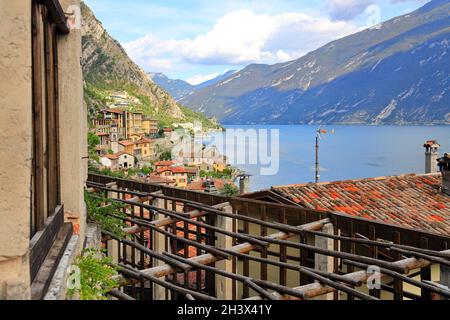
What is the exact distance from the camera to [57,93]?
5547 millimetres

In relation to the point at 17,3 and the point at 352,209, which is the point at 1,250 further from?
the point at 352,209

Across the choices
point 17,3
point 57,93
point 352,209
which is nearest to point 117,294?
point 57,93

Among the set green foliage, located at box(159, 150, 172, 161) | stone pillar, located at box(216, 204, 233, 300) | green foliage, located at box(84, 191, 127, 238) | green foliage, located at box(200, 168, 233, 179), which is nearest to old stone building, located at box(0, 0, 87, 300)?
green foliage, located at box(84, 191, 127, 238)

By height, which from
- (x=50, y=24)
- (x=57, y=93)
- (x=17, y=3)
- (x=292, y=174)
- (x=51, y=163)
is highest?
(x=50, y=24)

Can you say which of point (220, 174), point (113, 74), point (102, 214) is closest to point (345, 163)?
point (220, 174)

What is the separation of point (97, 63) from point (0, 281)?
160071 millimetres

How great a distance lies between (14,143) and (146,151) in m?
108

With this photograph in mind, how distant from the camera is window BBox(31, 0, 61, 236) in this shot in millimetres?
4195

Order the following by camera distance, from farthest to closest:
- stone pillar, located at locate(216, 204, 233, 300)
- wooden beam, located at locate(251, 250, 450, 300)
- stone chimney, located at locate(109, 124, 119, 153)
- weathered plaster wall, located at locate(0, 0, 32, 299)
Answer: stone chimney, located at locate(109, 124, 119, 153), stone pillar, located at locate(216, 204, 233, 300), wooden beam, located at locate(251, 250, 450, 300), weathered plaster wall, located at locate(0, 0, 32, 299)

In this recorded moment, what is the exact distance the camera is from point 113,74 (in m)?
159

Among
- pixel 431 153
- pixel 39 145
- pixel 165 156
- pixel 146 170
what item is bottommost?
pixel 146 170

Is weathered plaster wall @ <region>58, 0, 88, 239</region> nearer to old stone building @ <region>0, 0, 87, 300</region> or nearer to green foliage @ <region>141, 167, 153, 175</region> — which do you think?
old stone building @ <region>0, 0, 87, 300</region>

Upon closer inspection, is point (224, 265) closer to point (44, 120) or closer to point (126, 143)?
point (44, 120)

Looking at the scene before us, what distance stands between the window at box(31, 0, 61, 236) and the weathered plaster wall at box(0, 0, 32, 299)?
1007 mm
